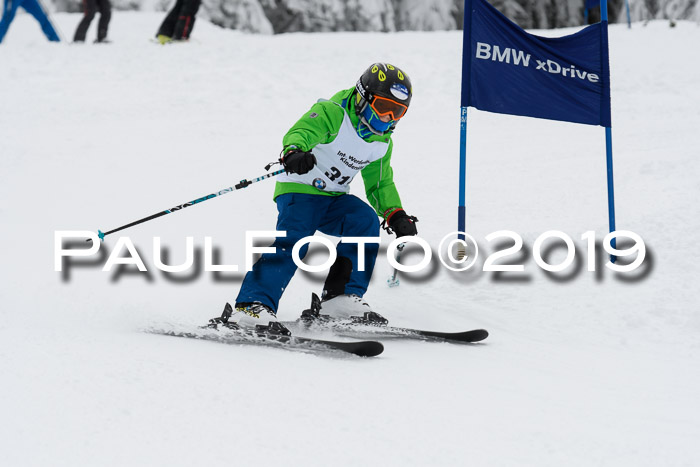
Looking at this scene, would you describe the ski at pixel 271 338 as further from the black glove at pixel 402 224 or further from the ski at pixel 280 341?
the black glove at pixel 402 224

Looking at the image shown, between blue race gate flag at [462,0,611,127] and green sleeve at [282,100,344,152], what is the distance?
147 centimetres

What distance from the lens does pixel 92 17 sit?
1201 centimetres

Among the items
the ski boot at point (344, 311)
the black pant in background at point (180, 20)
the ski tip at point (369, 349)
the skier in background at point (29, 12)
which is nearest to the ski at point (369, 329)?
the ski boot at point (344, 311)

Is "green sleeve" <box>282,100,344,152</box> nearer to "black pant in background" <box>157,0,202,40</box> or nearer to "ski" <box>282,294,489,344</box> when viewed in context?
"ski" <box>282,294,489,344</box>

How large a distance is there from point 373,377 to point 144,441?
1063mm

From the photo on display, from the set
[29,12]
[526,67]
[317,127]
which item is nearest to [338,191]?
[317,127]

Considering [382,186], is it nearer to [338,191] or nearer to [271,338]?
[338,191]

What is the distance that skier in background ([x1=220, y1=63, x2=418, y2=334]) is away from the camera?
3.51 meters

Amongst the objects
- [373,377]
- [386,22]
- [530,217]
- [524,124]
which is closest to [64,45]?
[524,124]

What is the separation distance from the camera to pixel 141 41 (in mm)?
12820

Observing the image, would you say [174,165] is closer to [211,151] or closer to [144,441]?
[211,151]

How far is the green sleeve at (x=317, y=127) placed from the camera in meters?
3.53

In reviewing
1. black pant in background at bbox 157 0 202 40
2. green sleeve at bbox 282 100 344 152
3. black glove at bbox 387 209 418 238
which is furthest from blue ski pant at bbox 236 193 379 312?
black pant in background at bbox 157 0 202 40

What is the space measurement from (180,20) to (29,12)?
242cm
